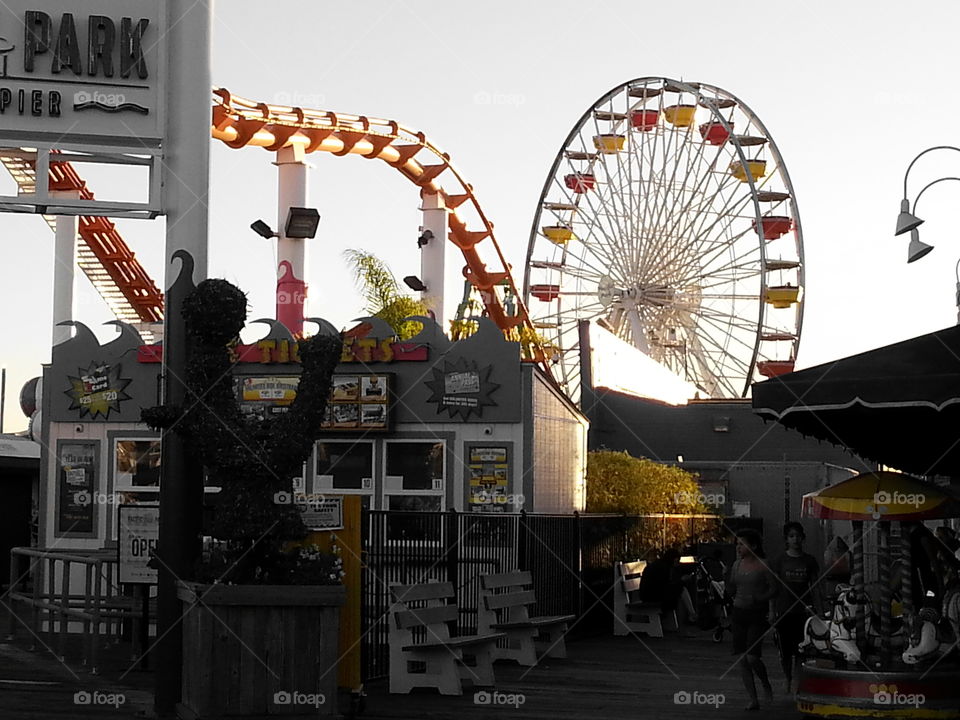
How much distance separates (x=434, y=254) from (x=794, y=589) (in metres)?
22.4

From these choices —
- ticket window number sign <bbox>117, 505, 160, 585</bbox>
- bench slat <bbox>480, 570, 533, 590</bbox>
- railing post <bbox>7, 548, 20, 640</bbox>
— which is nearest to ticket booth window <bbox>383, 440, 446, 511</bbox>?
bench slat <bbox>480, 570, 533, 590</bbox>

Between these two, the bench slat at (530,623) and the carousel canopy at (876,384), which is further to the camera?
the bench slat at (530,623)

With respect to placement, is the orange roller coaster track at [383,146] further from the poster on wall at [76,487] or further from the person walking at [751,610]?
the person walking at [751,610]

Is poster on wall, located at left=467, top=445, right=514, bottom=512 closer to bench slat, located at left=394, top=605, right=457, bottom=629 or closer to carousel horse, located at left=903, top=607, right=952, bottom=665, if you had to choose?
bench slat, located at left=394, top=605, right=457, bottom=629

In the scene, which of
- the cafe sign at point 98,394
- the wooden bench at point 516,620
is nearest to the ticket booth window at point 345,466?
the cafe sign at point 98,394

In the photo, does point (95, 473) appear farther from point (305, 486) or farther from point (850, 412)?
point (850, 412)

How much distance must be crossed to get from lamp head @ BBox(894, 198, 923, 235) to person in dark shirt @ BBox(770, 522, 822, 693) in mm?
4786

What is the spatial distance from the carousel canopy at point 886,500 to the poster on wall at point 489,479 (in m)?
7.90

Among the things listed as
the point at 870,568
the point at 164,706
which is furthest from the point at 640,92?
the point at 164,706

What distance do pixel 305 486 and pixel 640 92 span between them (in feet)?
71.6

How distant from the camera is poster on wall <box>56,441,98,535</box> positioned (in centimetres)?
1833

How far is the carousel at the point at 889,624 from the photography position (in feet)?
31.6

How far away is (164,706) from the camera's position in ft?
32.4

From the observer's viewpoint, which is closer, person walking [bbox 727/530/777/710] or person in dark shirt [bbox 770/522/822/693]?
person walking [bbox 727/530/777/710]
